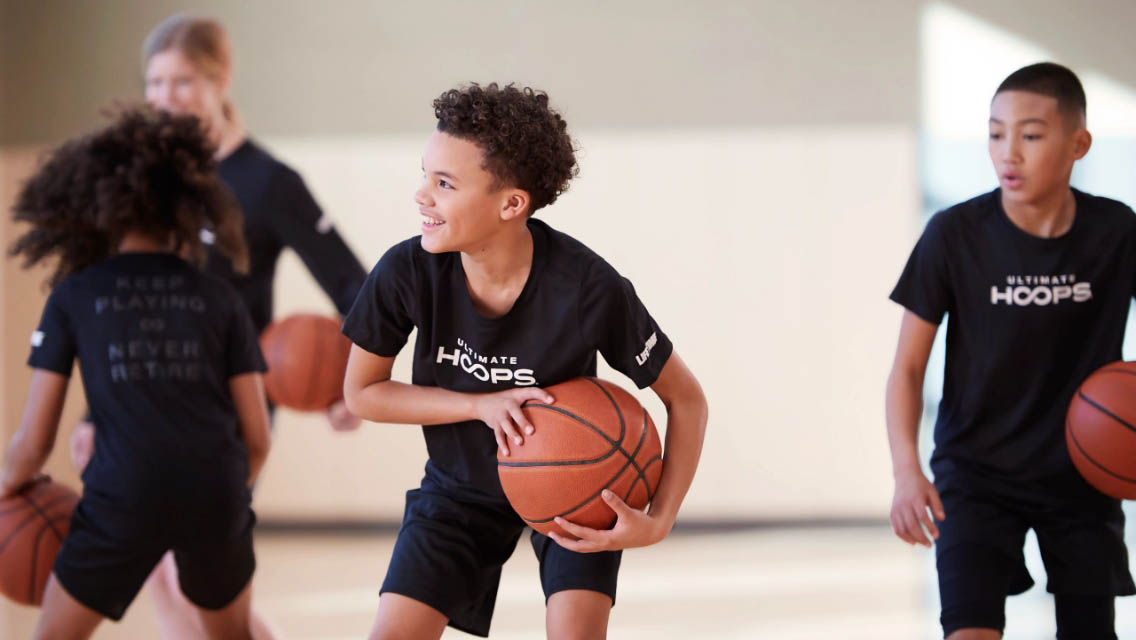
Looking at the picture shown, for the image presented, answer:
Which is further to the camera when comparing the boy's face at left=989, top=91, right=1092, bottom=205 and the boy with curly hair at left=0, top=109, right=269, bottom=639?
the boy with curly hair at left=0, top=109, right=269, bottom=639

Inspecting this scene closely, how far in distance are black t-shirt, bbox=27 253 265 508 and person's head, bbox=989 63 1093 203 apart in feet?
6.03

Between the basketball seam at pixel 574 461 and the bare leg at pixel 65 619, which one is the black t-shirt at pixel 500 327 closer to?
the basketball seam at pixel 574 461

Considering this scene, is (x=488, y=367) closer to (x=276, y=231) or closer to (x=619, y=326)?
(x=619, y=326)

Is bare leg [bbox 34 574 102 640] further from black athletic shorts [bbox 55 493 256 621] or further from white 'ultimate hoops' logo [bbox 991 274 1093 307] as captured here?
white 'ultimate hoops' logo [bbox 991 274 1093 307]

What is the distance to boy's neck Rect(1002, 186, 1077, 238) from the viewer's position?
2.49 m

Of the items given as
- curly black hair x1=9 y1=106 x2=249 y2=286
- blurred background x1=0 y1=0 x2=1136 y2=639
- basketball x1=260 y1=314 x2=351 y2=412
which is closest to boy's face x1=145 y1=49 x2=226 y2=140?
curly black hair x1=9 y1=106 x2=249 y2=286

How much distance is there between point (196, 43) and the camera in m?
3.19

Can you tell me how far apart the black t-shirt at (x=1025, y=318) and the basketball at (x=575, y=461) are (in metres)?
0.82

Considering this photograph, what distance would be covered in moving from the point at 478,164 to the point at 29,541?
1.46 metres

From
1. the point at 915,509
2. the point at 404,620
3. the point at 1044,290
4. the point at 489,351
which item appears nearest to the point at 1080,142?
the point at 1044,290

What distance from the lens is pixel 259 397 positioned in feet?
9.17

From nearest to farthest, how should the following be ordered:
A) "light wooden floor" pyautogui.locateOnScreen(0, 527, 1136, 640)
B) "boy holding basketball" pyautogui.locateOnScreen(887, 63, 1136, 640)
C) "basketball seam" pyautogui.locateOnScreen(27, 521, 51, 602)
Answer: "boy holding basketball" pyautogui.locateOnScreen(887, 63, 1136, 640), "basketball seam" pyautogui.locateOnScreen(27, 521, 51, 602), "light wooden floor" pyautogui.locateOnScreen(0, 527, 1136, 640)

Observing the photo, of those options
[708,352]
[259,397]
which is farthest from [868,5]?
[259,397]

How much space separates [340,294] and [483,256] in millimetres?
1171
